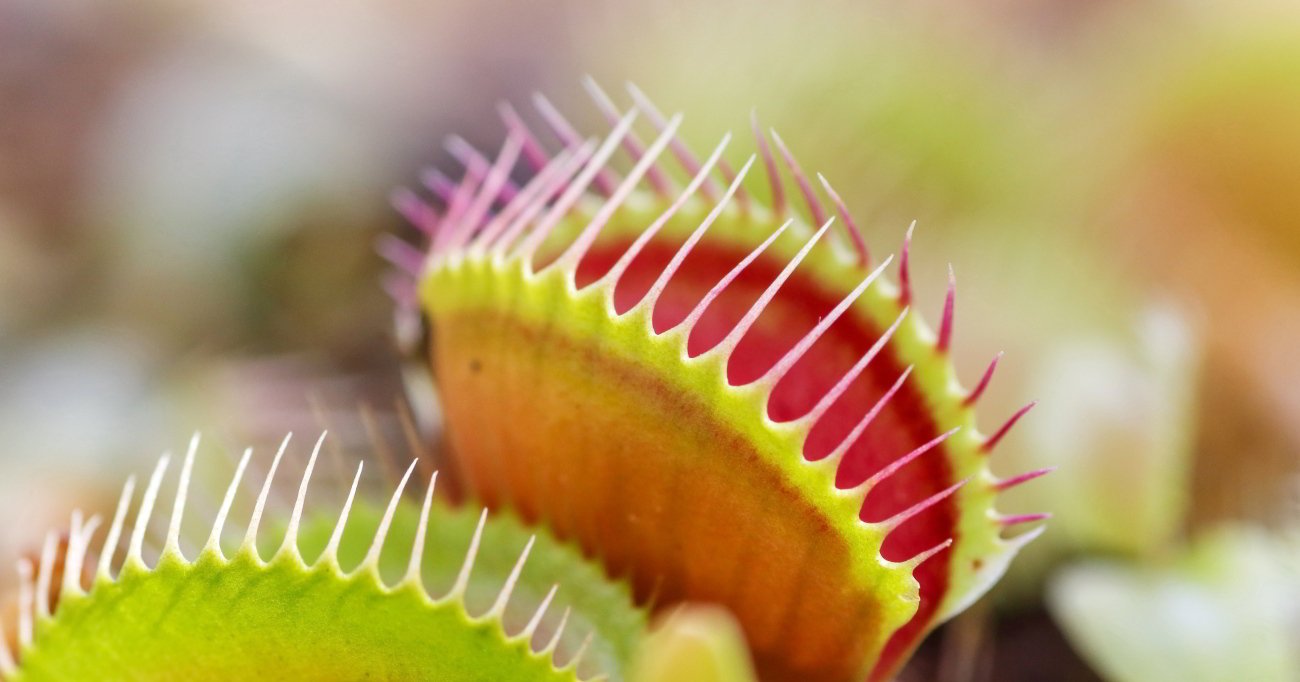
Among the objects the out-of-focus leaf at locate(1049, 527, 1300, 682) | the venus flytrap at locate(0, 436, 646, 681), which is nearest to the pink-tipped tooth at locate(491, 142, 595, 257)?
the venus flytrap at locate(0, 436, 646, 681)

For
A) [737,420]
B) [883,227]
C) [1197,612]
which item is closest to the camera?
[737,420]

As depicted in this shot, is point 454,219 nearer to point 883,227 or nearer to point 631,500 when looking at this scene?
point 631,500

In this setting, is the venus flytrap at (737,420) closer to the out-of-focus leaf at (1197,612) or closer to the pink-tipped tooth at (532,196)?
the pink-tipped tooth at (532,196)

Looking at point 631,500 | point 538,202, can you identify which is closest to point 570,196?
point 538,202

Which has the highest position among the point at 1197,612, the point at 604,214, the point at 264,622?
the point at 604,214

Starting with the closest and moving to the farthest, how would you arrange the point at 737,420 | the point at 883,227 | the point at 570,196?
the point at 737,420 → the point at 570,196 → the point at 883,227

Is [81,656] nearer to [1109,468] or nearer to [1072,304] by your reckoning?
[1109,468]

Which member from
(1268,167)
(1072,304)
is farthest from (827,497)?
(1268,167)

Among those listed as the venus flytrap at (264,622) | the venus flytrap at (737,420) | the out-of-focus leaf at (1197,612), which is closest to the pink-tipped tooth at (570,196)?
Result: the venus flytrap at (737,420)

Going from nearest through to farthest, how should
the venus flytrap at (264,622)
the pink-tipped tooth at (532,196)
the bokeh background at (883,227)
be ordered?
the venus flytrap at (264,622)
the pink-tipped tooth at (532,196)
the bokeh background at (883,227)
